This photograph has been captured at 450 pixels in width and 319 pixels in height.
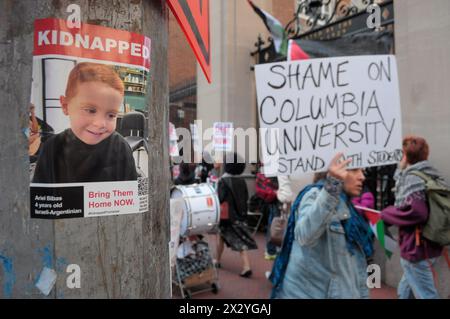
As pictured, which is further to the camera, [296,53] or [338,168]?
[296,53]

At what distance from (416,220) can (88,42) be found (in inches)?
157

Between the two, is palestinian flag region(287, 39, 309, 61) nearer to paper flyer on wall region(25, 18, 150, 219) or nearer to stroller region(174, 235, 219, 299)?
paper flyer on wall region(25, 18, 150, 219)

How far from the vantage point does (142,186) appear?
4.28 ft

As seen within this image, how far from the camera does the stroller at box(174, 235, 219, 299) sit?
232 inches

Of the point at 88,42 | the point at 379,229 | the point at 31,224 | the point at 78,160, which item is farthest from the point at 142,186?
the point at 379,229

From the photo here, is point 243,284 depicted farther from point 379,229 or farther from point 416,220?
point 416,220

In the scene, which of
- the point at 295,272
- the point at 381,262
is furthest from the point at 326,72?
the point at 381,262

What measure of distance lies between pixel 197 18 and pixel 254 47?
33.0 ft

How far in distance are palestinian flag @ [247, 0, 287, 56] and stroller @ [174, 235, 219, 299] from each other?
3255 mm

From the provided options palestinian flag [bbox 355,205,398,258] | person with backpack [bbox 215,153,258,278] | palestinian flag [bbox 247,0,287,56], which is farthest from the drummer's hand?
person with backpack [bbox 215,153,258,278]

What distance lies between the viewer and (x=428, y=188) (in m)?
4.20

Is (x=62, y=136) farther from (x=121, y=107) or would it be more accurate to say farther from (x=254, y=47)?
(x=254, y=47)

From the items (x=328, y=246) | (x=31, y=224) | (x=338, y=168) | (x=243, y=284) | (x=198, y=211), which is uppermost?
(x=338, y=168)

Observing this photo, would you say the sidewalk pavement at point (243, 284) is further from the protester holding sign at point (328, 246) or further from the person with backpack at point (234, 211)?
the protester holding sign at point (328, 246)
